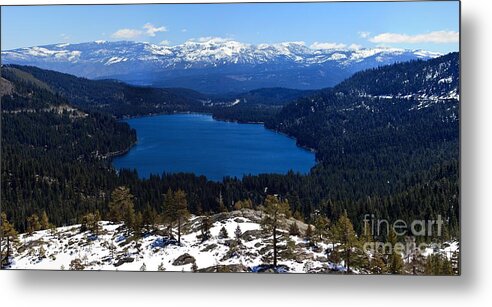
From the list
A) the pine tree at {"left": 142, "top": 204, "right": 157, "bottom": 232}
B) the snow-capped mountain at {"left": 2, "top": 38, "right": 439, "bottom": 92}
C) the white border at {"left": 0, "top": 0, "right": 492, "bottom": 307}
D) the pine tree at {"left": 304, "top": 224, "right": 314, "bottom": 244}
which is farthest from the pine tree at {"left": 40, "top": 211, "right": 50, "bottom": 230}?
the pine tree at {"left": 304, "top": 224, "right": 314, "bottom": 244}

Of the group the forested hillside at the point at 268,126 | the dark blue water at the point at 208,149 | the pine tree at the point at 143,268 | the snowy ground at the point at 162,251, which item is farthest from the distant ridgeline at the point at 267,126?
the pine tree at the point at 143,268

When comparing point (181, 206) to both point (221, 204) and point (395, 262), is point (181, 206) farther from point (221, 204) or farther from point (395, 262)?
point (395, 262)

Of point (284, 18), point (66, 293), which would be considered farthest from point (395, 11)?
point (66, 293)

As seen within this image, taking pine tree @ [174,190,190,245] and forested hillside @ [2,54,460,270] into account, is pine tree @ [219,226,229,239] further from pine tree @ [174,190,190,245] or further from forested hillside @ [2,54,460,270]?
pine tree @ [174,190,190,245]

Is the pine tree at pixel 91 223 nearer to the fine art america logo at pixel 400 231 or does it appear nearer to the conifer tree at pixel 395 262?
the fine art america logo at pixel 400 231

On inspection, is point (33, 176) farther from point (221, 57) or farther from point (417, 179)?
point (417, 179)
